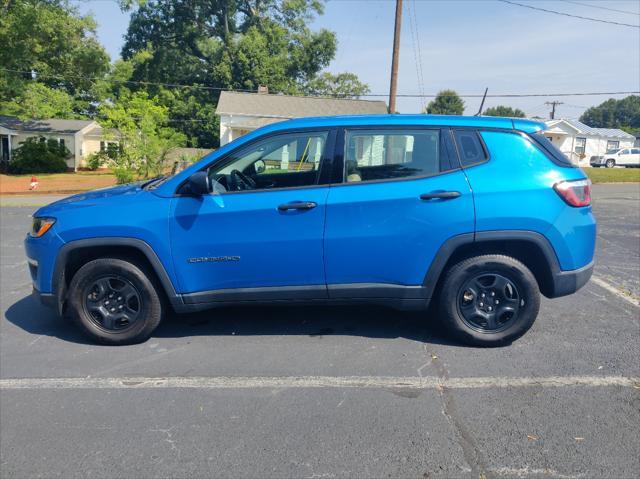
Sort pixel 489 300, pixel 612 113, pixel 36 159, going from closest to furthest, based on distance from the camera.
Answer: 1. pixel 489 300
2. pixel 36 159
3. pixel 612 113

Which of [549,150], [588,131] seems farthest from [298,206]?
[588,131]

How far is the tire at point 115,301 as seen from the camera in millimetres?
4266

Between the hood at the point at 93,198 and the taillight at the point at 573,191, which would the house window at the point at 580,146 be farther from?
the hood at the point at 93,198

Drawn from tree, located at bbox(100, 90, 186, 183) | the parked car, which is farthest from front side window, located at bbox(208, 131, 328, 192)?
the parked car

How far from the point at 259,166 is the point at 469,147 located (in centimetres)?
179

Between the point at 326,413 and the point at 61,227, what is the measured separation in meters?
2.67

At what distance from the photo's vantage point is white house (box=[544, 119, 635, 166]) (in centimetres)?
4756

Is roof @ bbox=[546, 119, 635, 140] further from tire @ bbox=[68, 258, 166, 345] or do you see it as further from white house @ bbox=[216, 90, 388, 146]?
tire @ bbox=[68, 258, 166, 345]

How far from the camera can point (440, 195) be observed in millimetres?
3992

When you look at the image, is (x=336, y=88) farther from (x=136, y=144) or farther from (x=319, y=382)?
(x=319, y=382)

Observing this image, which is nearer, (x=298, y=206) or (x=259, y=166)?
(x=298, y=206)

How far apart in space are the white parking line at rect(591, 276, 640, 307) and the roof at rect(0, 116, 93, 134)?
42.0m

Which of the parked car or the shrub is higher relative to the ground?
the parked car

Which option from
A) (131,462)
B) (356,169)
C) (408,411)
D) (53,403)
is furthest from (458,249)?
(53,403)
